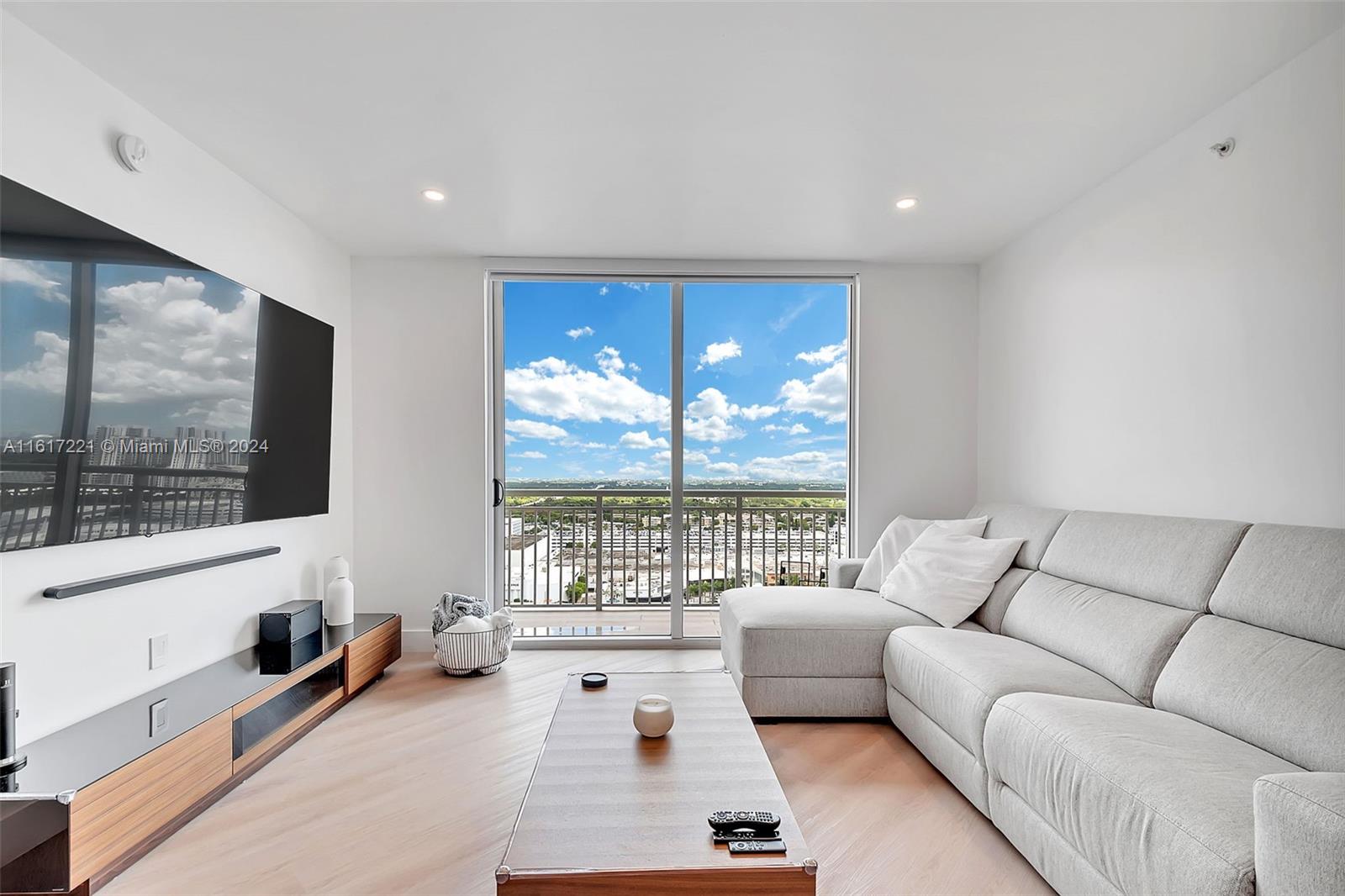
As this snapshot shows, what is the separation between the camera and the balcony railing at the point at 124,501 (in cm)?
177

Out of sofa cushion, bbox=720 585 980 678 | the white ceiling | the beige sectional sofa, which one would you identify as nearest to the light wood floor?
the beige sectional sofa

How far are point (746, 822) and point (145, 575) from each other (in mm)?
2166

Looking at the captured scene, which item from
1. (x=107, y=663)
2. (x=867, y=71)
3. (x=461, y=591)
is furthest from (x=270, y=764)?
(x=867, y=71)

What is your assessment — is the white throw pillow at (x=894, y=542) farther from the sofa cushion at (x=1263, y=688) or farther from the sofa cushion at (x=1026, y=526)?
the sofa cushion at (x=1263, y=688)

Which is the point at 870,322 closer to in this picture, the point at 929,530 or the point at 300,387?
the point at 929,530

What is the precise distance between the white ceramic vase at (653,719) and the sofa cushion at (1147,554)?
1.70 meters

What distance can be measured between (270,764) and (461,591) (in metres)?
1.56

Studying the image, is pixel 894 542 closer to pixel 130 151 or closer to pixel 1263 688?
pixel 1263 688

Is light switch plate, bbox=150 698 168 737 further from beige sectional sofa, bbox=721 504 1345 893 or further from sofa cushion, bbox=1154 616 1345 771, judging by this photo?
sofa cushion, bbox=1154 616 1345 771

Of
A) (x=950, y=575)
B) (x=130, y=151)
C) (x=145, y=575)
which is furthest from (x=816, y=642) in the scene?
(x=130, y=151)

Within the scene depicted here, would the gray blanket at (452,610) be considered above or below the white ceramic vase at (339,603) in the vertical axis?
below

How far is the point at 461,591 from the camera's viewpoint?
3.98 m

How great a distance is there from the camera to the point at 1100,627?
2.31 m

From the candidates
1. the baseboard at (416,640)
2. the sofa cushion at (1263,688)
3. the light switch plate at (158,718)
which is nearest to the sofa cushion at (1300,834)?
the sofa cushion at (1263,688)
